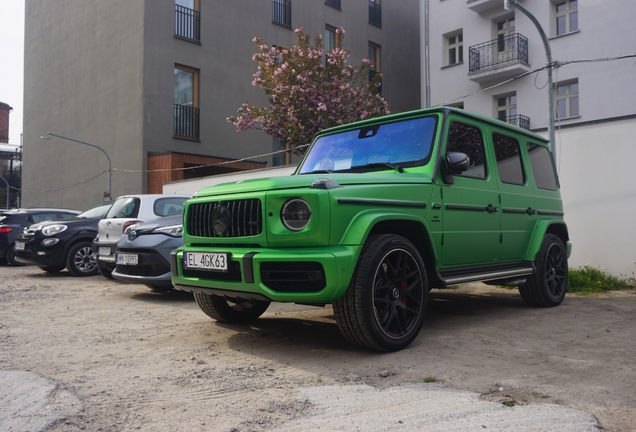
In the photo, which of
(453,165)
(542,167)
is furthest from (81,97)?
(453,165)

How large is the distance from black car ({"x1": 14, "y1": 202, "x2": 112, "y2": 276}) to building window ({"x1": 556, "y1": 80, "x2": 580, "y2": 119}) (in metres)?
14.6

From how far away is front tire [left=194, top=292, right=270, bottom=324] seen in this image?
5410 millimetres

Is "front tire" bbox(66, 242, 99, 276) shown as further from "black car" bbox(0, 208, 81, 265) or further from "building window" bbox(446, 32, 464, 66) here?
"building window" bbox(446, 32, 464, 66)

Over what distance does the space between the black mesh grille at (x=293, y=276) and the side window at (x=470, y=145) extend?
77.8 inches

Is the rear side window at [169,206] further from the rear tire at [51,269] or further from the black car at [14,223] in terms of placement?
the black car at [14,223]

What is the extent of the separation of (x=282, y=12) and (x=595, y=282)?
18117mm

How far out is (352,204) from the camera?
13.8ft

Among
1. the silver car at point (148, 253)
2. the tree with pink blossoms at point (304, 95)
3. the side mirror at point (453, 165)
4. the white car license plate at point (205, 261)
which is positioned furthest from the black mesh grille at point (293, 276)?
the tree with pink blossoms at point (304, 95)

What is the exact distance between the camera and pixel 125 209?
948 centimetres

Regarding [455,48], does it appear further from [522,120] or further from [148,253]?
[148,253]

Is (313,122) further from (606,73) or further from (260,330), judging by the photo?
(260,330)

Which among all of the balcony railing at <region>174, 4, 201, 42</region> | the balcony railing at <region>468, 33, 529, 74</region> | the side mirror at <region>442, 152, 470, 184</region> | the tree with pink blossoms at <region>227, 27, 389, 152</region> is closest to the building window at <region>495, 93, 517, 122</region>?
the balcony railing at <region>468, 33, 529, 74</region>

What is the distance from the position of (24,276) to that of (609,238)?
10503 millimetres

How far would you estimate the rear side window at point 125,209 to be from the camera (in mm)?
9344
